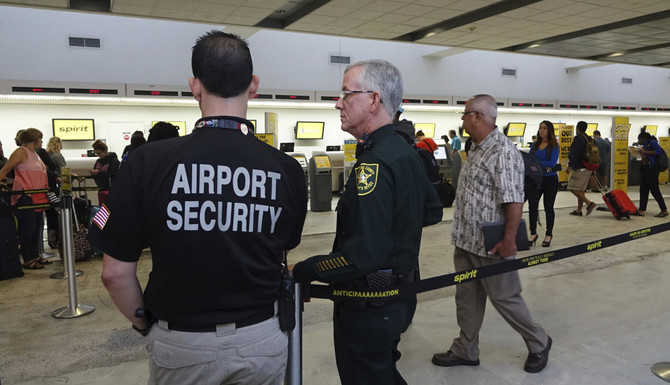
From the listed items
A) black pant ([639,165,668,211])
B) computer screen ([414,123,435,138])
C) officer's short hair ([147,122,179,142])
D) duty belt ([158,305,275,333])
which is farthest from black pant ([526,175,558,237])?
computer screen ([414,123,435,138])

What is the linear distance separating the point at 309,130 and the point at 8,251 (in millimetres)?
8216

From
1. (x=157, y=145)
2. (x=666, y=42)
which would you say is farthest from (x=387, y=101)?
(x=666, y=42)

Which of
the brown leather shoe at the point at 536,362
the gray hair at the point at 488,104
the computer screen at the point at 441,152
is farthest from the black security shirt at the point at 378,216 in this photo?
the computer screen at the point at 441,152

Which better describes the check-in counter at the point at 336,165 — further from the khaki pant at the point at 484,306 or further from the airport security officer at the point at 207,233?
the airport security officer at the point at 207,233

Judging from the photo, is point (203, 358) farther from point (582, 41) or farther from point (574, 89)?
point (574, 89)

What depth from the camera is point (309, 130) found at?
1261 cm

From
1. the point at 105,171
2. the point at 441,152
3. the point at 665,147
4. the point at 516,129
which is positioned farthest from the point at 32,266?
the point at 665,147

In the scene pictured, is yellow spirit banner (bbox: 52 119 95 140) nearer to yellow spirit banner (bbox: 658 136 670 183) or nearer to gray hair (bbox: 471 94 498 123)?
gray hair (bbox: 471 94 498 123)

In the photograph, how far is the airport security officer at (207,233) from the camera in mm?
→ 1220

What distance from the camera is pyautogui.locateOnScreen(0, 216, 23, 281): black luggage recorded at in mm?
5152

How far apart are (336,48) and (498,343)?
→ 31.9 feet

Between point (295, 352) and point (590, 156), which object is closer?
point (295, 352)

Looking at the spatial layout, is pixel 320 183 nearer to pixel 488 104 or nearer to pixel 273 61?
pixel 273 61

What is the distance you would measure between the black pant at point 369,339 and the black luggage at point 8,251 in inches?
189
